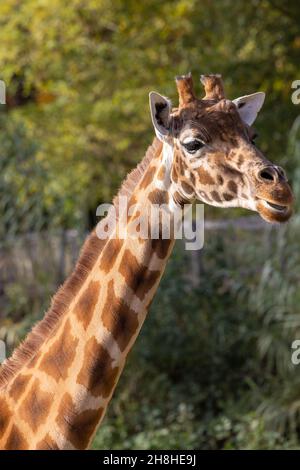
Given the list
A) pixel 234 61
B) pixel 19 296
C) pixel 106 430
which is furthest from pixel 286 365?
pixel 234 61

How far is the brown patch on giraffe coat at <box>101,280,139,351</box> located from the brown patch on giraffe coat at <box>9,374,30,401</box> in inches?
Answer: 14.7

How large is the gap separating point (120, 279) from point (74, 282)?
8.4 inches

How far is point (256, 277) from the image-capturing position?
320 inches

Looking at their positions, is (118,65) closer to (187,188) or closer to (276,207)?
(187,188)

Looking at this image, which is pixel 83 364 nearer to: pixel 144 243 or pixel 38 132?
pixel 144 243

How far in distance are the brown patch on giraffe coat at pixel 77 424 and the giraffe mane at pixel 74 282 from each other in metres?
0.30

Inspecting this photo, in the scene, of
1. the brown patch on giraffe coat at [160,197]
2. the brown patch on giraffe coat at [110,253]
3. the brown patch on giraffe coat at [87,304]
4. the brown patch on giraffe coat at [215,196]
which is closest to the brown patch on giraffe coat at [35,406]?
the brown patch on giraffe coat at [87,304]

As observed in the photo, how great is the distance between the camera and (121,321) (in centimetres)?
351

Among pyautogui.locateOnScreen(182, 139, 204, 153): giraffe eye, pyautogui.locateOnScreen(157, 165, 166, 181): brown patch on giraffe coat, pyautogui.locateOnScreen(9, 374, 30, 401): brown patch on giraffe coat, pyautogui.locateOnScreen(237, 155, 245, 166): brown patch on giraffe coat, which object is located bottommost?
pyautogui.locateOnScreen(9, 374, 30, 401): brown patch on giraffe coat

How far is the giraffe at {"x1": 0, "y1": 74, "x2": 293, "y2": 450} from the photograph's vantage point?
3.45 meters

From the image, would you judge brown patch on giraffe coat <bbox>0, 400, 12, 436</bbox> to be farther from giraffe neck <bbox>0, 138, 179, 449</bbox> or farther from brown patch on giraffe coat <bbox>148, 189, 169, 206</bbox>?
brown patch on giraffe coat <bbox>148, 189, 169, 206</bbox>

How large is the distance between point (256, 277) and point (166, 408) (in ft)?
4.19

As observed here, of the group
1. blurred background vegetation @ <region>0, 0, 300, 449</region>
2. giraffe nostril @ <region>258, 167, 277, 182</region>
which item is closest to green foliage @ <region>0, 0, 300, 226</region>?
blurred background vegetation @ <region>0, 0, 300, 449</region>

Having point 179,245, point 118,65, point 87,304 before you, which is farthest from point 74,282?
point 118,65
